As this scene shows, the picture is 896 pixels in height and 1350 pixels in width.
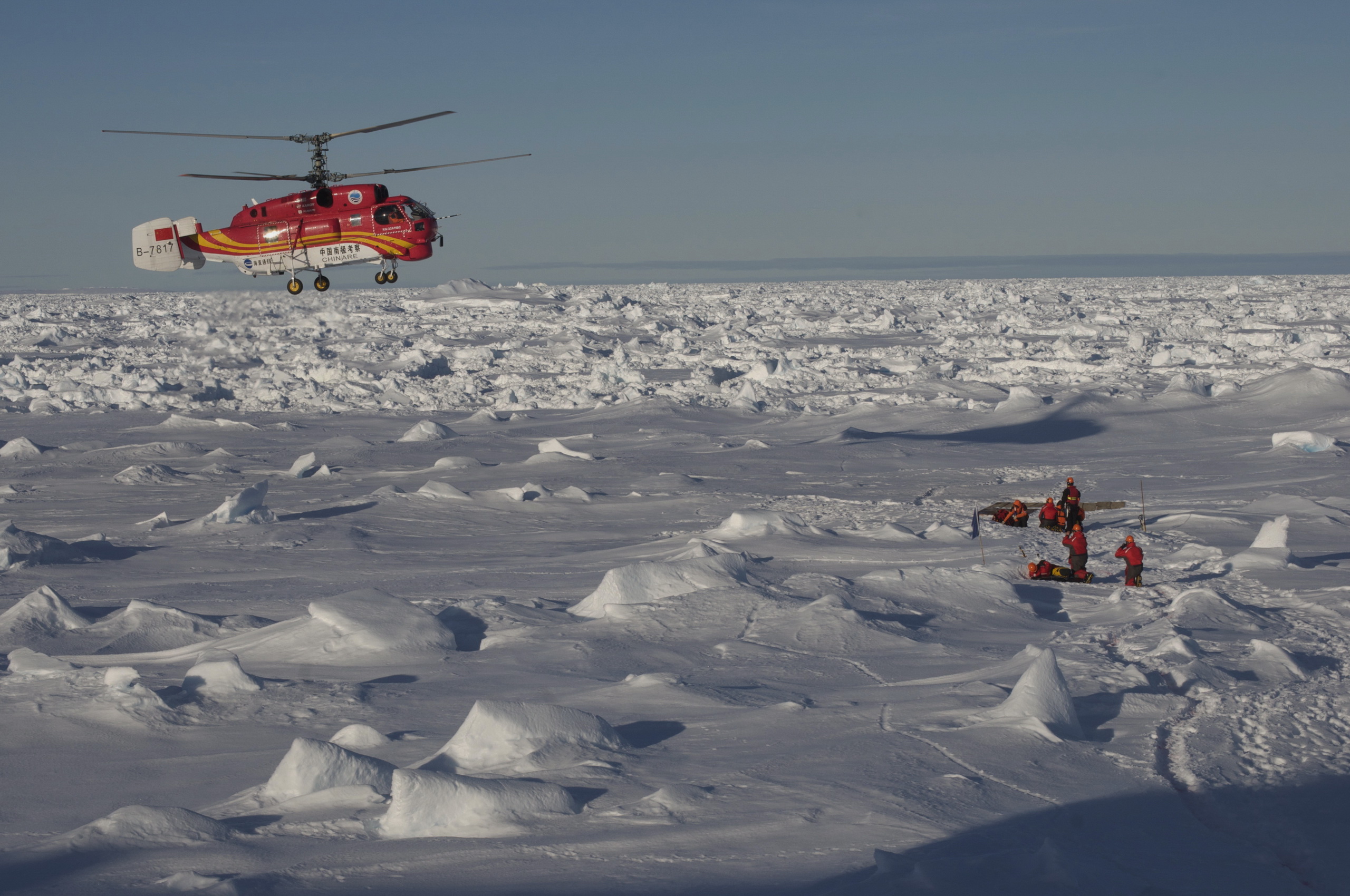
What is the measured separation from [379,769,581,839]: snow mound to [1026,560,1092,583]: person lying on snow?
27.6 feet

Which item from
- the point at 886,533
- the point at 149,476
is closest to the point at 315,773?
the point at 886,533

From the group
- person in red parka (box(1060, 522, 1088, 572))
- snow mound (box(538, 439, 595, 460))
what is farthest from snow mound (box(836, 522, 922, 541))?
snow mound (box(538, 439, 595, 460))

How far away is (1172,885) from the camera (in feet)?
19.4

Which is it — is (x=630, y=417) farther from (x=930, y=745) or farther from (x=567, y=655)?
(x=930, y=745)

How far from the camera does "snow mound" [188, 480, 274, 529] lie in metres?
17.4

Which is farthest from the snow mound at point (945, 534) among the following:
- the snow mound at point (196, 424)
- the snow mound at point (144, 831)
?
the snow mound at point (196, 424)

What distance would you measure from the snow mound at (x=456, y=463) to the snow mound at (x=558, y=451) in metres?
1.39

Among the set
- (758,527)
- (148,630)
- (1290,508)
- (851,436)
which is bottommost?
(1290,508)

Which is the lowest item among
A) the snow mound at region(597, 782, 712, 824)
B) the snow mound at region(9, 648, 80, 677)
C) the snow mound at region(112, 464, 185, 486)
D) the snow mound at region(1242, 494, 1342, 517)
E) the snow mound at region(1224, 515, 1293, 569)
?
the snow mound at region(1242, 494, 1342, 517)

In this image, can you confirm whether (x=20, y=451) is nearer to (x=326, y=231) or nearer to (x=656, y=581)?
Result: (x=326, y=231)

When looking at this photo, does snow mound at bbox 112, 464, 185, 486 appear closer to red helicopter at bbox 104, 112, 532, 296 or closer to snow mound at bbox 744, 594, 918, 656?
red helicopter at bbox 104, 112, 532, 296

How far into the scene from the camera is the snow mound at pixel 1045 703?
7.97 metres

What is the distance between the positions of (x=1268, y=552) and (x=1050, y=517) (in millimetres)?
2538

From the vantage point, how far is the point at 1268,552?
1415 cm
